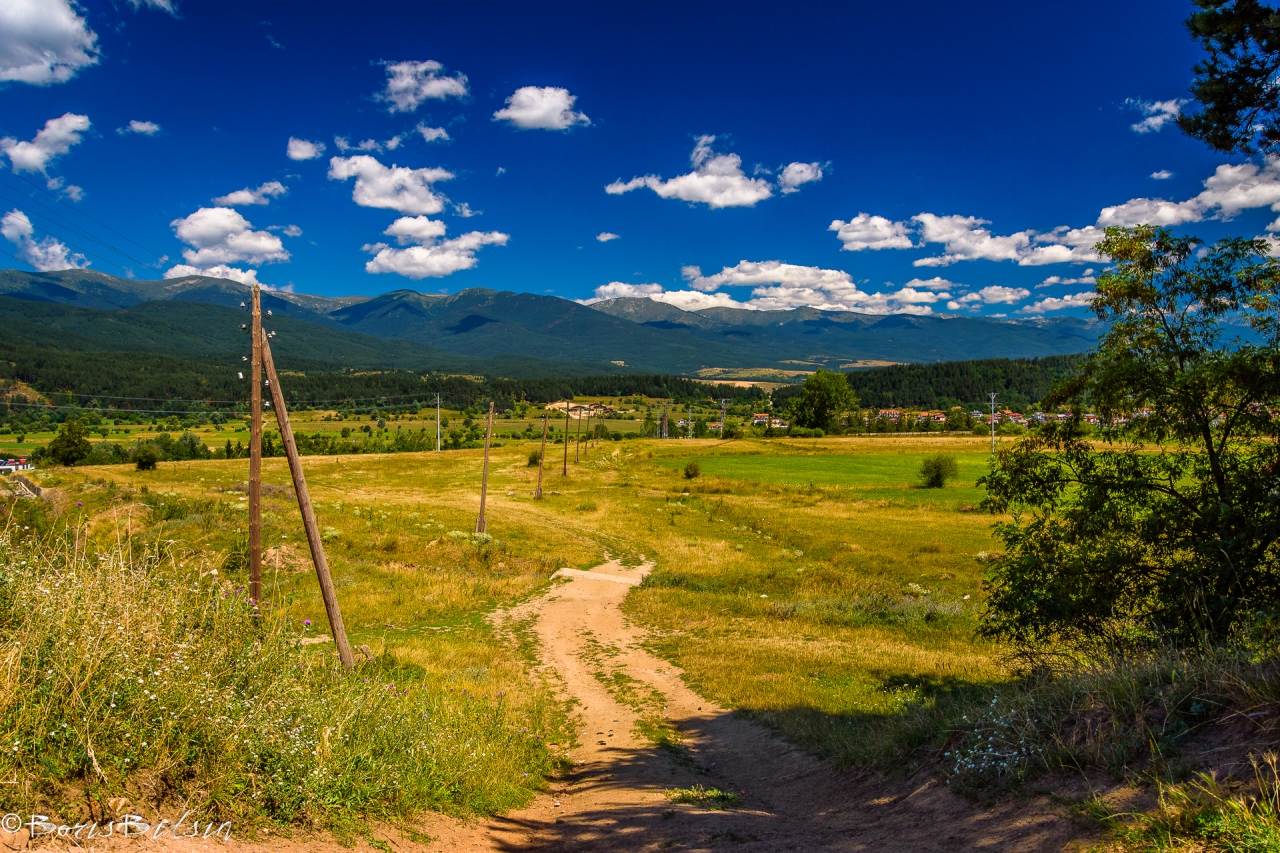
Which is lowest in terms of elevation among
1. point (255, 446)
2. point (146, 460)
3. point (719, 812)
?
point (146, 460)

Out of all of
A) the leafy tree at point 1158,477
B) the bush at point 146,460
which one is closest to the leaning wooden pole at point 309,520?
the leafy tree at point 1158,477

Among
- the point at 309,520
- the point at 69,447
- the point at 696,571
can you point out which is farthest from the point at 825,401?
the point at 309,520

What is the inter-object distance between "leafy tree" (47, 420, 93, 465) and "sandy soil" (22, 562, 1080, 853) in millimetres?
80117

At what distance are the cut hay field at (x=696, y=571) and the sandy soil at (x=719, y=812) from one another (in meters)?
A: 0.71

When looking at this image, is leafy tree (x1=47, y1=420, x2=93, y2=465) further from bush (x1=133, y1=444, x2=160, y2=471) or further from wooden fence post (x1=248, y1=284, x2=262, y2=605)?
wooden fence post (x1=248, y1=284, x2=262, y2=605)

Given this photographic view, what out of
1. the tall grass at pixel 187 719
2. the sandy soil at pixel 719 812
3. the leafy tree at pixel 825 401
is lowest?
the sandy soil at pixel 719 812

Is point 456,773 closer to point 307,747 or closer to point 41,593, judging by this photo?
point 307,747

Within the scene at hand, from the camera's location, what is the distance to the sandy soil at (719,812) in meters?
5.58

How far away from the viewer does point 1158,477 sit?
904cm

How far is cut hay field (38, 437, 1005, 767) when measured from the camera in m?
12.7

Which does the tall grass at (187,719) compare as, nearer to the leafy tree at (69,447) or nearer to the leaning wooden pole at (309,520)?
the leaning wooden pole at (309,520)

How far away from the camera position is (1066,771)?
18.8ft

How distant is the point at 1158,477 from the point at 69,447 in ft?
294

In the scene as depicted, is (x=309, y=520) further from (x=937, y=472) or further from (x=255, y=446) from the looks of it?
(x=937, y=472)
